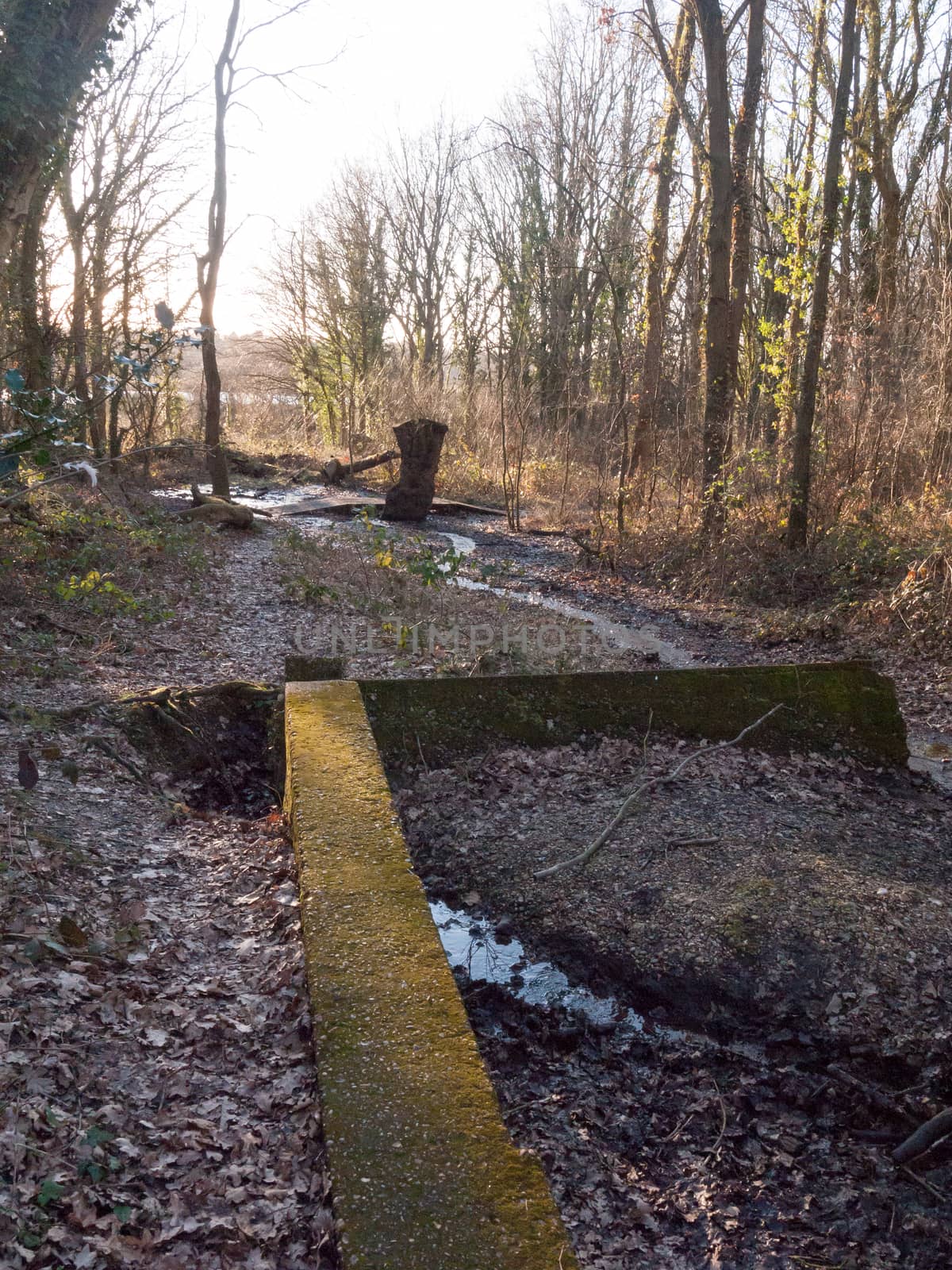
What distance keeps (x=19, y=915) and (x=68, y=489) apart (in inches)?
322

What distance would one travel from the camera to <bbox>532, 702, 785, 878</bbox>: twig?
4.05 metres

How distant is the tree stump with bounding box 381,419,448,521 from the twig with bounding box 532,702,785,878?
38.7 feet

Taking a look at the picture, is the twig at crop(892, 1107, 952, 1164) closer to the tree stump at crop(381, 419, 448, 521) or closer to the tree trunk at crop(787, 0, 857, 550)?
the tree trunk at crop(787, 0, 857, 550)

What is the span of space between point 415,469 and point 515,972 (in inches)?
→ 537

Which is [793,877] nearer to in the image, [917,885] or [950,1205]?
[917,885]

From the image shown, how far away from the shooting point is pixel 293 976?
2.90 m

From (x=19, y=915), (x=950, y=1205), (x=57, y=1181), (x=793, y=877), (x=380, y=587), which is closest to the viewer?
(x=57, y=1181)

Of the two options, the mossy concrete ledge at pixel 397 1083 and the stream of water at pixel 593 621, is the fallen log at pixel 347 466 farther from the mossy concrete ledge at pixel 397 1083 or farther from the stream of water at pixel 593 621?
the mossy concrete ledge at pixel 397 1083

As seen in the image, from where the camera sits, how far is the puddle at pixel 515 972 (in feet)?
10.9

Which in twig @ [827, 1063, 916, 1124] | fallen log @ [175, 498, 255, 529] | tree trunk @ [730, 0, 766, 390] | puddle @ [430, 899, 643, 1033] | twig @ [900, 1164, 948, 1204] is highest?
tree trunk @ [730, 0, 766, 390]

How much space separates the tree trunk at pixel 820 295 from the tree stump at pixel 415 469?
7636mm

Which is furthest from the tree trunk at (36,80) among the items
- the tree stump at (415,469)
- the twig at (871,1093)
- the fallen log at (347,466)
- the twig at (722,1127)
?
the fallen log at (347,466)

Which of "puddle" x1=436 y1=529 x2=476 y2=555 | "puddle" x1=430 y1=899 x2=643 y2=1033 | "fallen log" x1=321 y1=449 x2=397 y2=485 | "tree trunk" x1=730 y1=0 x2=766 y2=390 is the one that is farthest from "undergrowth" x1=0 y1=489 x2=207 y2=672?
"fallen log" x1=321 y1=449 x2=397 y2=485

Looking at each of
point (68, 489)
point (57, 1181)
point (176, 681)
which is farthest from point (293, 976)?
point (68, 489)
